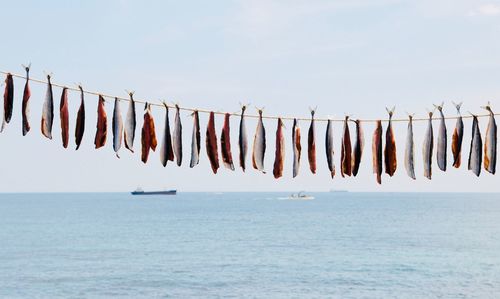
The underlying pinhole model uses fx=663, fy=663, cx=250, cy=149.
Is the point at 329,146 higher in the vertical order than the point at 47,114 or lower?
lower

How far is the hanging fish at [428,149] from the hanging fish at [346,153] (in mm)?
1048

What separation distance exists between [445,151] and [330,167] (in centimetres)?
163

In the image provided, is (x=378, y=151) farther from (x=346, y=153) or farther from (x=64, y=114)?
(x=64, y=114)

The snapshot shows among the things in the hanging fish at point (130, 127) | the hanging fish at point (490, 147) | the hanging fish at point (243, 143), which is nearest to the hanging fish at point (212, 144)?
the hanging fish at point (243, 143)

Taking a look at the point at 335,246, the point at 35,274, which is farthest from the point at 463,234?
the point at 35,274

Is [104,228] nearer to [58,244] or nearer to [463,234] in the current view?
[58,244]

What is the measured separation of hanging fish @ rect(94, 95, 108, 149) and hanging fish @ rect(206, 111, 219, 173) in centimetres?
148

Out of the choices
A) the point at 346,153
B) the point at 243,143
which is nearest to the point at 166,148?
the point at 243,143

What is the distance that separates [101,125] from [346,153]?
3566mm

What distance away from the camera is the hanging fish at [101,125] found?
374 inches

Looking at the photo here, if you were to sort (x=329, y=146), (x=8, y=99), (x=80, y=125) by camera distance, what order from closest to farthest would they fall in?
(x=8, y=99) < (x=80, y=125) < (x=329, y=146)

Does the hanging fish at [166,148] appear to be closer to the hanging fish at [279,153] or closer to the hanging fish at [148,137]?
the hanging fish at [148,137]

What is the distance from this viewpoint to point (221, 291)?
6506 centimetres

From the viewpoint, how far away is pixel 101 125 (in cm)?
952
